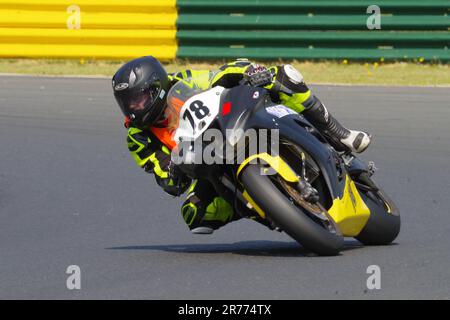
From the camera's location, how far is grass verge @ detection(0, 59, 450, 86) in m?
15.6

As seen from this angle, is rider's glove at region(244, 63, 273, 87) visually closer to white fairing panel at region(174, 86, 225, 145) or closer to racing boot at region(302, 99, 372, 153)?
white fairing panel at region(174, 86, 225, 145)

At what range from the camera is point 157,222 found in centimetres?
861

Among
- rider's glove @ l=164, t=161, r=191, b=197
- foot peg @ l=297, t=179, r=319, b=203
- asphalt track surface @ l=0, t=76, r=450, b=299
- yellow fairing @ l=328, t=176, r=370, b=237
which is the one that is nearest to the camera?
asphalt track surface @ l=0, t=76, r=450, b=299

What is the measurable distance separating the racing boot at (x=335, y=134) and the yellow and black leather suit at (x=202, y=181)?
0.09 metres

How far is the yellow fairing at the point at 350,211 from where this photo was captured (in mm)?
6527

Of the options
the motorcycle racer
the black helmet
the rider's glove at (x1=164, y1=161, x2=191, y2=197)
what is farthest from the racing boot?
the black helmet

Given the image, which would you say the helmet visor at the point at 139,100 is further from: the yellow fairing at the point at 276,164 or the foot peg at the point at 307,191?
the foot peg at the point at 307,191

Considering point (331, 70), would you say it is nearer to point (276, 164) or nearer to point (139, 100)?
point (139, 100)

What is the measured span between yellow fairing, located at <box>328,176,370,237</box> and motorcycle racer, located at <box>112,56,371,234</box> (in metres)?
Result: 0.49

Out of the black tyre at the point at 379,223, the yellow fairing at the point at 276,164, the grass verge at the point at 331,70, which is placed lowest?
the black tyre at the point at 379,223

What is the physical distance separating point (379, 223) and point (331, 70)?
373 inches

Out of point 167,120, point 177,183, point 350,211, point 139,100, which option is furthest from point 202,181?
point 350,211

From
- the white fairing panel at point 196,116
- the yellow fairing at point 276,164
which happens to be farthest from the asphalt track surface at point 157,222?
the white fairing panel at point 196,116
